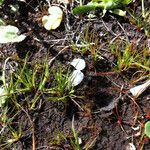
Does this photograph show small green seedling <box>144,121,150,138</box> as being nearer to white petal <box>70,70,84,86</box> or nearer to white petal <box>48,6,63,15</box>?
white petal <box>70,70,84,86</box>

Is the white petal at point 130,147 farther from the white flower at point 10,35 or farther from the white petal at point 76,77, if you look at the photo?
the white flower at point 10,35

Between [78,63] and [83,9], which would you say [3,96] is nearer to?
[78,63]

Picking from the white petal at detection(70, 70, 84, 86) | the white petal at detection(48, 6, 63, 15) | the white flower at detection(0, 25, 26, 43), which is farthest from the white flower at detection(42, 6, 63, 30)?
the white petal at detection(70, 70, 84, 86)

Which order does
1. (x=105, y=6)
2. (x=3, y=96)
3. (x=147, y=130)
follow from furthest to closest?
1. (x=105, y=6)
2. (x=3, y=96)
3. (x=147, y=130)

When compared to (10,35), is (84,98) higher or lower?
lower

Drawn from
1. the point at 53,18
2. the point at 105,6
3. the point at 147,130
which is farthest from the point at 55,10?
the point at 147,130

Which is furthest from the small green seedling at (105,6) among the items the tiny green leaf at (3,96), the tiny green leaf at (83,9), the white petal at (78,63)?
the tiny green leaf at (3,96)

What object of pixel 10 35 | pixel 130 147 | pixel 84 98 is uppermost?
pixel 10 35
